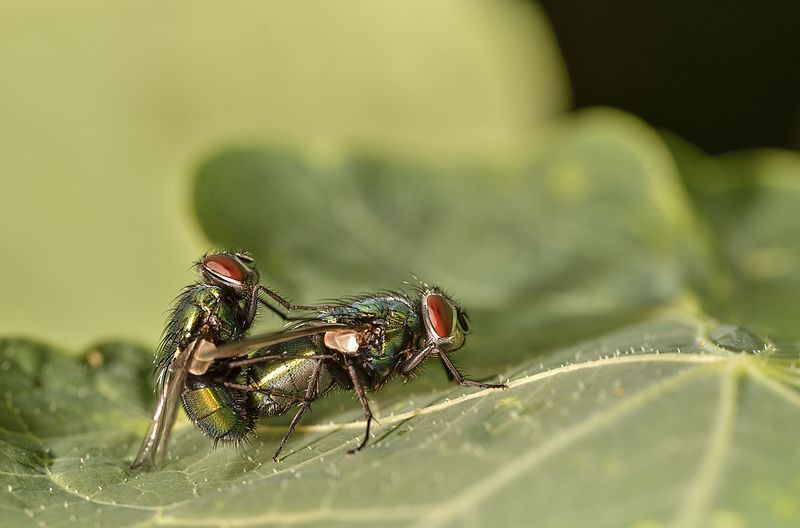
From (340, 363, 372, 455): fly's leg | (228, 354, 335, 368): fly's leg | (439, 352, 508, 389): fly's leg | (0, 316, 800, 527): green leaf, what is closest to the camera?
(0, 316, 800, 527): green leaf

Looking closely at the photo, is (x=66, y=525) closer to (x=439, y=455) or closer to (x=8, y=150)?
(x=439, y=455)

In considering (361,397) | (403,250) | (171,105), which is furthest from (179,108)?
(361,397)

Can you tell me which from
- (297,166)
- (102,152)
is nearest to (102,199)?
(102,152)

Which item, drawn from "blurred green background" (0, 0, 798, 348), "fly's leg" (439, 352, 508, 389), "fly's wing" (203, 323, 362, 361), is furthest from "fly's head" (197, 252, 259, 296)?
"blurred green background" (0, 0, 798, 348)

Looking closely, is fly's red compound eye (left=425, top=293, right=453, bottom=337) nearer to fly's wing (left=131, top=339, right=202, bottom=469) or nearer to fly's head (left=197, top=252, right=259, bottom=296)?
fly's head (left=197, top=252, right=259, bottom=296)

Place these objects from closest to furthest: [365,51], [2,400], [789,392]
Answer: [789,392] → [2,400] → [365,51]

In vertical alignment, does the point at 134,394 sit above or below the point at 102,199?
below
